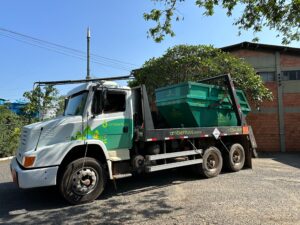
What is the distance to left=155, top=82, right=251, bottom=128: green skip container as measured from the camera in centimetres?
895

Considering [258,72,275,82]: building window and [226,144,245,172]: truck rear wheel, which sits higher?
[258,72,275,82]: building window

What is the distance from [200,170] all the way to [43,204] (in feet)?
14.9

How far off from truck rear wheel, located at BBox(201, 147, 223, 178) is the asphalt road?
25 cm

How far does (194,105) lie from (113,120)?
2906 millimetres

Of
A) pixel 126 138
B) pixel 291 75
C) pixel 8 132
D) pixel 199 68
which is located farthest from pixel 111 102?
pixel 291 75

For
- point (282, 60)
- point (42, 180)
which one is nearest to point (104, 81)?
point (42, 180)

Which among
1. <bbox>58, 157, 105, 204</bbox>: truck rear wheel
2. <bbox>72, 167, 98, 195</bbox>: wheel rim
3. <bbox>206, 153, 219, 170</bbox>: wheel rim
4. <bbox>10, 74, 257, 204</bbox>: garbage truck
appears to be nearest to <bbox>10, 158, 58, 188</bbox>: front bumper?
<bbox>10, 74, 257, 204</bbox>: garbage truck

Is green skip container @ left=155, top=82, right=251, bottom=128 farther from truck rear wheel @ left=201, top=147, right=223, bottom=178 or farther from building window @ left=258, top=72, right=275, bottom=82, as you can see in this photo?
building window @ left=258, top=72, right=275, bottom=82

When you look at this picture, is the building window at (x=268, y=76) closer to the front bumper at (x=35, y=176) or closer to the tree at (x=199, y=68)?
the tree at (x=199, y=68)

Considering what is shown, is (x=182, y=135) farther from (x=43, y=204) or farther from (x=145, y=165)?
(x=43, y=204)

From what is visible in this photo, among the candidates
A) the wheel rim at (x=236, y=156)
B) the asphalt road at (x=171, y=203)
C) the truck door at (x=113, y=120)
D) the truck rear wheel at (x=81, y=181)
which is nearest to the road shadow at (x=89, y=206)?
the asphalt road at (x=171, y=203)

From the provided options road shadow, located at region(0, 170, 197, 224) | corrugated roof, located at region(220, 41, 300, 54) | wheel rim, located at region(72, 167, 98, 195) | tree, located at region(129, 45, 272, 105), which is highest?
corrugated roof, located at region(220, 41, 300, 54)

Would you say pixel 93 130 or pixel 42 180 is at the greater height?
pixel 93 130

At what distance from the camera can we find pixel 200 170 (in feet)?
29.1
